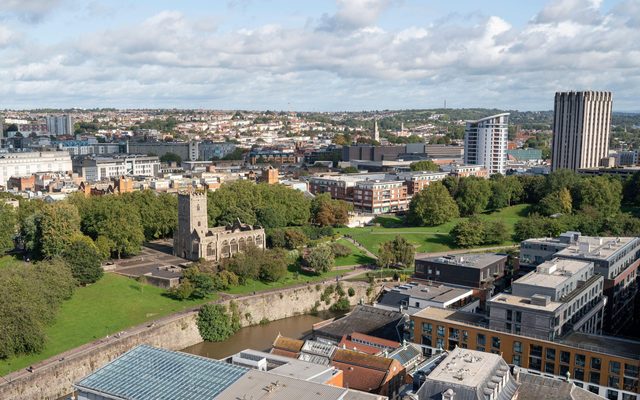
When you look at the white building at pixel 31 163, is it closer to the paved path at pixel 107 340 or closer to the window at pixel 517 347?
the paved path at pixel 107 340

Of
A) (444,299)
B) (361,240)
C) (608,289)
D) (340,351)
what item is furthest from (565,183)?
(340,351)

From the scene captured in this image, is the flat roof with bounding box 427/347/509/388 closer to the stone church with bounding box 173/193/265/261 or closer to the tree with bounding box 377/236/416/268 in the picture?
the tree with bounding box 377/236/416/268

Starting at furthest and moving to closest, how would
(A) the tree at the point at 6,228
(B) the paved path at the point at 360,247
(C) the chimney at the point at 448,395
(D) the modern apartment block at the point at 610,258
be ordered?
(B) the paved path at the point at 360,247, (A) the tree at the point at 6,228, (D) the modern apartment block at the point at 610,258, (C) the chimney at the point at 448,395

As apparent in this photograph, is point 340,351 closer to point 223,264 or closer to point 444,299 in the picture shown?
point 444,299

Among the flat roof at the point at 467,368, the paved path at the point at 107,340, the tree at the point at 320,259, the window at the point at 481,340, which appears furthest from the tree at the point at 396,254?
the flat roof at the point at 467,368

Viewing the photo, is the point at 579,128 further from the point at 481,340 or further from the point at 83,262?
the point at 83,262

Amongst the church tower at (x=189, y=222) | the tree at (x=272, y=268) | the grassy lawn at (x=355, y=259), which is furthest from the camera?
the grassy lawn at (x=355, y=259)

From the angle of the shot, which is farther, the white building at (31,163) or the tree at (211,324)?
the white building at (31,163)

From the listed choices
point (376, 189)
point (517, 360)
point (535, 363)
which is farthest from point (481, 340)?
point (376, 189)
